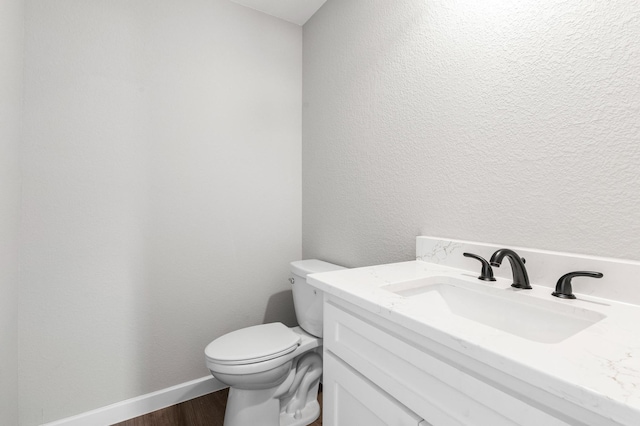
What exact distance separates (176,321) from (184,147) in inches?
39.1

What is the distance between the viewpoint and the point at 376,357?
732mm

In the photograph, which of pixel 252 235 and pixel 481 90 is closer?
pixel 481 90

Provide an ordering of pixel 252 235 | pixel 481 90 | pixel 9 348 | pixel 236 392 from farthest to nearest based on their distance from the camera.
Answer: pixel 252 235, pixel 236 392, pixel 9 348, pixel 481 90

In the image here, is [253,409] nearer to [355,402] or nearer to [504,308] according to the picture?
[355,402]

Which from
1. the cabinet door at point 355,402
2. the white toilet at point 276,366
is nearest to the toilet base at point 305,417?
the white toilet at point 276,366

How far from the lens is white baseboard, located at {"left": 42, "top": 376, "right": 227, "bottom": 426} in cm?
144

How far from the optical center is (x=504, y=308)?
81 centimetres

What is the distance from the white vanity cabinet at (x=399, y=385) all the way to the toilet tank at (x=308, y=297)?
658 millimetres

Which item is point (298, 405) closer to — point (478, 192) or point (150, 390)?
point (150, 390)

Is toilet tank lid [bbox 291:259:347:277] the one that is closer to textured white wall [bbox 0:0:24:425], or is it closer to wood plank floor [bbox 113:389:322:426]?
wood plank floor [bbox 113:389:322:426]

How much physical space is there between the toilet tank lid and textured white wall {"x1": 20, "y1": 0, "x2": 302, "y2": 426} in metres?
0.33

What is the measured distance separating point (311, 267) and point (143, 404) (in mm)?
1133

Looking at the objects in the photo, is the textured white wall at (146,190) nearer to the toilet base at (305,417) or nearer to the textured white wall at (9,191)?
the textured white wall at (9,191)

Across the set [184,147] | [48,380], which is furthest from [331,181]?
[48,380]
